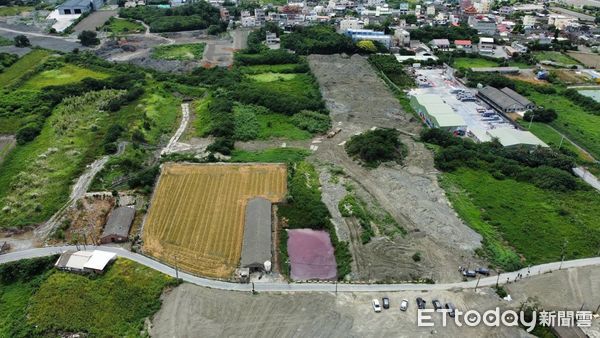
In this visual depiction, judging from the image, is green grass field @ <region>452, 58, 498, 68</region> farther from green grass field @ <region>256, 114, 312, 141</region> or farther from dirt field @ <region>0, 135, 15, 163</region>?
dirt field @ <region>0, 135, 15, 163</region>

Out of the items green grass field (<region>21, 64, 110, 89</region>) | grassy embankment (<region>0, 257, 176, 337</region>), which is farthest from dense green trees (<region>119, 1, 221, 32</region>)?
grassy embankment (<region>0, 257, 176, 337</region>)

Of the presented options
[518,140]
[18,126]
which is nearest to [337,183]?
[518,140]

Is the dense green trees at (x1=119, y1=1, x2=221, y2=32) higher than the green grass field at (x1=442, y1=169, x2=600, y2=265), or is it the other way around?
the dense green trees at (x1=119, y1=1, x2=221, y2=32)

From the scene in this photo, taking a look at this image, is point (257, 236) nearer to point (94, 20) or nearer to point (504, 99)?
point (504, 99)

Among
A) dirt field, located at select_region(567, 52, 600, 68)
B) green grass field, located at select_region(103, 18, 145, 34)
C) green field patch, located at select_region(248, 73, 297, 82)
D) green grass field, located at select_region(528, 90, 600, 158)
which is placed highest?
green grass field, located at select_region(103, 18, 145, 34)

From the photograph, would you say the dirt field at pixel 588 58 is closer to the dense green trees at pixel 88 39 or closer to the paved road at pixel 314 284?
the paved road at pixel 314 284

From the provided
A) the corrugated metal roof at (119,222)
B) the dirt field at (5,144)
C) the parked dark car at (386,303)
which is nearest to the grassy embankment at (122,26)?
the dirt field at (5,144)
